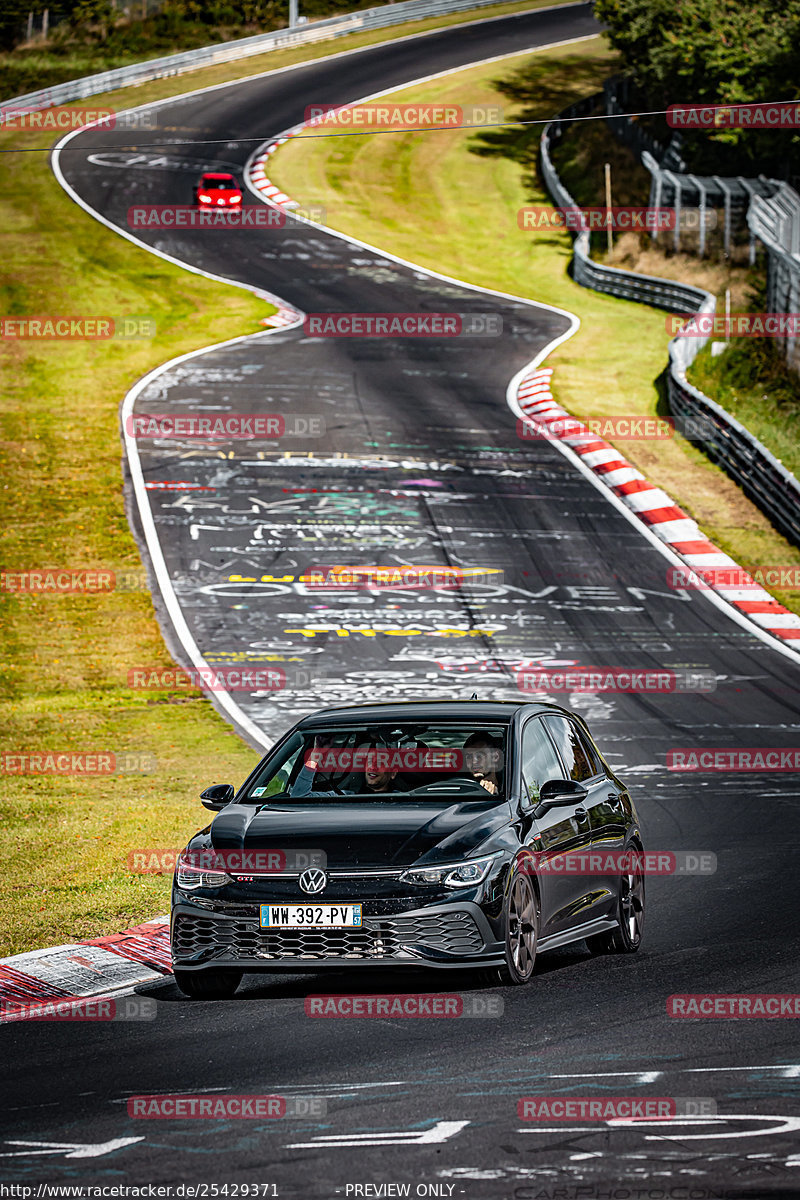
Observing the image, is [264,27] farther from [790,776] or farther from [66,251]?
[790,776]

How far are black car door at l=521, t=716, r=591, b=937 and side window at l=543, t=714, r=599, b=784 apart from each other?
119mm

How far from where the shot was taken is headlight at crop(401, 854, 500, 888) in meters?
8.37

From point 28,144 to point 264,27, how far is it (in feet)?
84.6

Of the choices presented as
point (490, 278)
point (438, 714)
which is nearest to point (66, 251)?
point (490, 278)

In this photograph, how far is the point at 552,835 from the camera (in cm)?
936

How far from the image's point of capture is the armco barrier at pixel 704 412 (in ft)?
90.9

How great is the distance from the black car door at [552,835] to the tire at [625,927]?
458 mm

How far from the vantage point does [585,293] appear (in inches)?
1841
